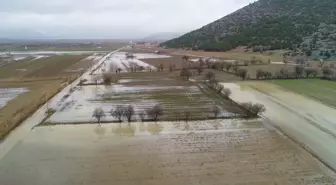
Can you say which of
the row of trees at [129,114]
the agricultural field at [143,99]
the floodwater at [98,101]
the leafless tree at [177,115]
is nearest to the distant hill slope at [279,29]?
the agricultural field at [143,99]

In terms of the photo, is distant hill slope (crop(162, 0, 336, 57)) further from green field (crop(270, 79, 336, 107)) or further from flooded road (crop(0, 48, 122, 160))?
flooded road (crop(0, 48, 122, 160))

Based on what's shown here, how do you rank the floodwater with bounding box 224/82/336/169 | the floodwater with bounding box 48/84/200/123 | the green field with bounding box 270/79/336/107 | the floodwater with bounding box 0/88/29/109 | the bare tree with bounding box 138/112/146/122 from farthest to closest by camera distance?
the floodwater with bounding box 0/88/29/109 < the green field with bounding box 270/79/336/107 < the floodwater with bounding box 48/84/200/123 < the bare tree with bounding box 138/112/146/122 < the floodwater with bounding box 224/82/336/169

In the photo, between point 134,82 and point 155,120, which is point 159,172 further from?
point 134,82

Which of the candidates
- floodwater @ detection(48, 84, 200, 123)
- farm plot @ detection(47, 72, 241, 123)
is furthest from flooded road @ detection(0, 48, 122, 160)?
farm plot @ detection(47, 72, 241, 123)

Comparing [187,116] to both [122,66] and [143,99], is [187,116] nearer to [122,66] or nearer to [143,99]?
[143,99]

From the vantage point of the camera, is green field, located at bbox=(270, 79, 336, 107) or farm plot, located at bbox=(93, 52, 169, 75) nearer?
green field, located at bbox=(270, 79, 336, 107)
